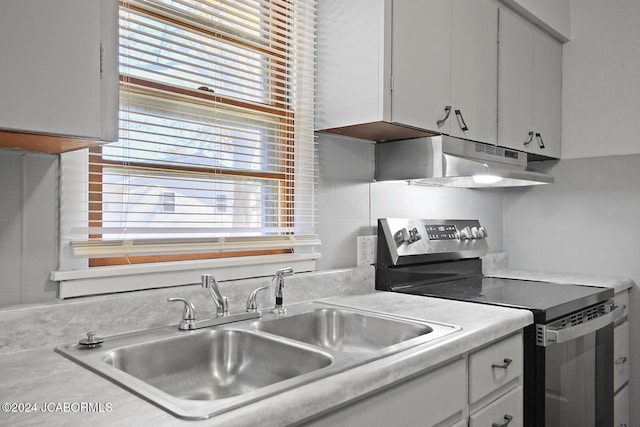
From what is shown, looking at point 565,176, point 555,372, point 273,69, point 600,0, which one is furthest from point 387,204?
point 600,0

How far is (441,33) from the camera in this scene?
2000mm

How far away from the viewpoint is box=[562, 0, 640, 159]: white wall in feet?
9.06

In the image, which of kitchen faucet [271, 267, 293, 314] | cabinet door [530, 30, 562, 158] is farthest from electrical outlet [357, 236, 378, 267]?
cabinet door [530, 30, 562, 158]

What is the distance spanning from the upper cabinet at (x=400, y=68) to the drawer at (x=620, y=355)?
4.23 feet

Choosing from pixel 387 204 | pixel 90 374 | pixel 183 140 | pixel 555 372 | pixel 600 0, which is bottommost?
pixel 555 372

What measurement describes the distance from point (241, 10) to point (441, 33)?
83 centimetres

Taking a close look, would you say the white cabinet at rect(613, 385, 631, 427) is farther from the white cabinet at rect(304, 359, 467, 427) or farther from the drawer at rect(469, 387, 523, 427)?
the white cabinet at rect(304, 359, 467, 427)

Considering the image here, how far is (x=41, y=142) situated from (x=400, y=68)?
124cm

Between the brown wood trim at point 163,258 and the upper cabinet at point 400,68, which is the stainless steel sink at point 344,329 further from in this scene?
the upper cabinet at point 400,68

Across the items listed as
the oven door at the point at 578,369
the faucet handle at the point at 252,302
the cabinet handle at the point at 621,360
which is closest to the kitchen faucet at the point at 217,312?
the faucet handle at the point at 252,302

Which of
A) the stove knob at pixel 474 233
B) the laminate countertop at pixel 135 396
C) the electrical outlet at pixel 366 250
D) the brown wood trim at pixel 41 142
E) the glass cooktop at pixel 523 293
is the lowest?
the laminate countertop at pixel 135 396

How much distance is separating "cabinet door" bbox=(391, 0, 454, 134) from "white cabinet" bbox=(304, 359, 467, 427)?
0.93 meters

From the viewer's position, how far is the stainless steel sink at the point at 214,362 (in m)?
1.23

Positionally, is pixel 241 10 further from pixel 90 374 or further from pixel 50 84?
pixel 90 374
